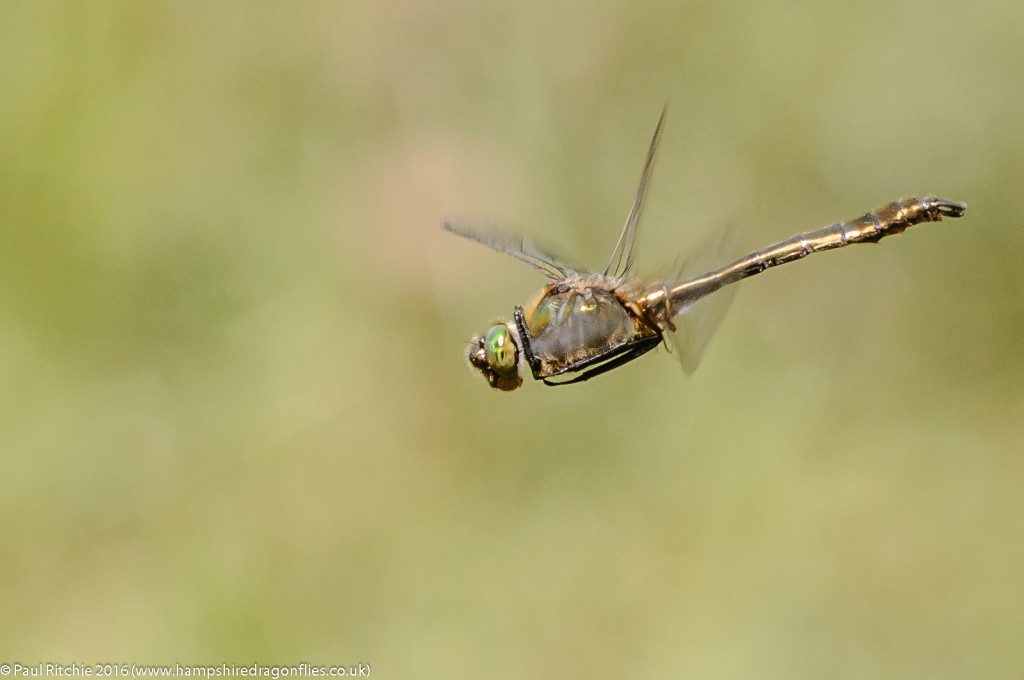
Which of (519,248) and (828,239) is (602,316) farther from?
(828,239)

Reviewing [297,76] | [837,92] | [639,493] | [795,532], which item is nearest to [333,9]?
[297,76]

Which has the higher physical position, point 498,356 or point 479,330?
point 479,330

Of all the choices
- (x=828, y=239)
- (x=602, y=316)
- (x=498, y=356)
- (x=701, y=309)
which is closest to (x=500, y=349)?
(x=498, y=356)

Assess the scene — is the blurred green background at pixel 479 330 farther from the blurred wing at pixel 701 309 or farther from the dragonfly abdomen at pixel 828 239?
the blurred wing at pixel 701 309

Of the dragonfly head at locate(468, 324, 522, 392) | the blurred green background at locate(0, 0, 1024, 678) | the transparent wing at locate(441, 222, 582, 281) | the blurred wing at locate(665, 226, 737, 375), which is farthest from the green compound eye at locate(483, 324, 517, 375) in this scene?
the blurred green background at locate(0, 0, 1024, 678)

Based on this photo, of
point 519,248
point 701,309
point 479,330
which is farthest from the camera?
point 479,330

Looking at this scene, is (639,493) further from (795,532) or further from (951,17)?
(951,17)

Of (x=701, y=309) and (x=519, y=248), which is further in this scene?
(x=701, y=309)

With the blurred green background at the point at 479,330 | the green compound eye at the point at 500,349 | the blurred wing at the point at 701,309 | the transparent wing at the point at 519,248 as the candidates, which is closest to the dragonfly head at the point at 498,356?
the green compound eye at the point at 500,349
